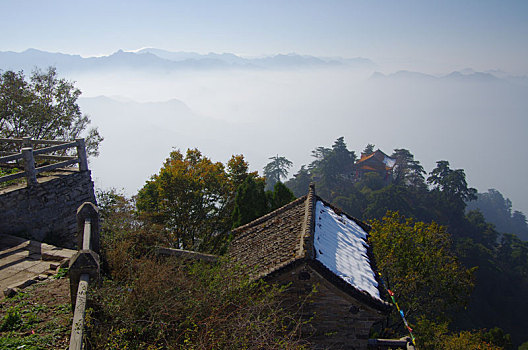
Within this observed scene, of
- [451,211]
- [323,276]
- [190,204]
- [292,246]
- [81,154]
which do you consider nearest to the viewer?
[323,276]

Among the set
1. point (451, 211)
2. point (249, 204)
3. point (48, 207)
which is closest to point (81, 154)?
point (48, 207)

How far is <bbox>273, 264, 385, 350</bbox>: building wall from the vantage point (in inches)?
328

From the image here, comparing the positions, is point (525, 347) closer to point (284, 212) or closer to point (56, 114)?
point (284, 212)

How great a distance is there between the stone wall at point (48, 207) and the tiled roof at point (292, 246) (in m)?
5.18

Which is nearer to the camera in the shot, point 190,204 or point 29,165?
point 29,165

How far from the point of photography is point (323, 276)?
8227 mm

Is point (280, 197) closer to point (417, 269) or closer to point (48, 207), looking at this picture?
point (417, 269)

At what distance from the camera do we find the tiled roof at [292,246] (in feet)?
27.3

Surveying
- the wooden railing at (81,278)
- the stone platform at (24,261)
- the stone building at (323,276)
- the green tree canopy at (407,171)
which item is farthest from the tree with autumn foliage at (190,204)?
the green tree canopy at (407,171)

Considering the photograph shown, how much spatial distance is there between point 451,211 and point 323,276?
6281 centimetres

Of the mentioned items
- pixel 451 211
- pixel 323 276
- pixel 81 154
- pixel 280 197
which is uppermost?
pixel 81 154

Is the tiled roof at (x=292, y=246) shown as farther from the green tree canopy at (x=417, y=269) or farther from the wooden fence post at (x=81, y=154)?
the wooden fence post at (x=81, y=154)

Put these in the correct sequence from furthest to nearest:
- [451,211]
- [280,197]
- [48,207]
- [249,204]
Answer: [451,211], [280,197], [249,204], [48,207]

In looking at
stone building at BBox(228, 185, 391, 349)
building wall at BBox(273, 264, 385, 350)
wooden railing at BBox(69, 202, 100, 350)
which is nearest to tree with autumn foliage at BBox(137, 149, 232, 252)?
stone building at BBox(228, 185, 391, 349)
